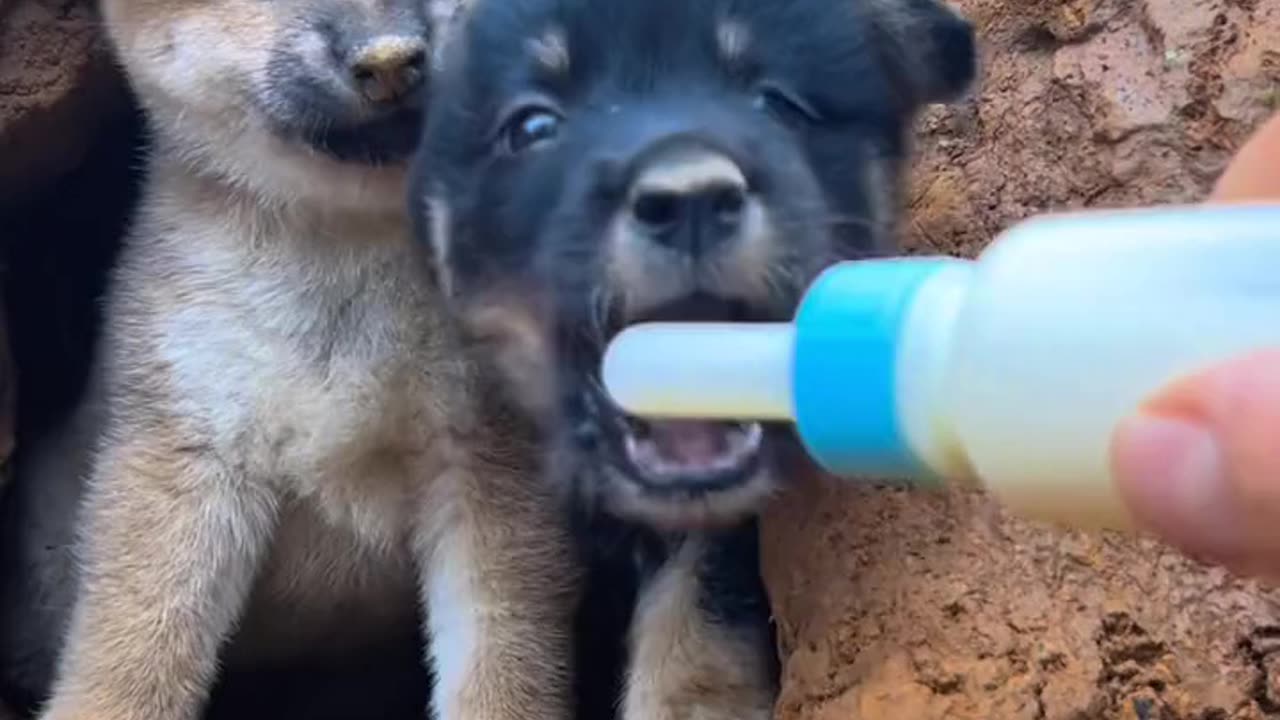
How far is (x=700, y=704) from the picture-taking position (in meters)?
3.23

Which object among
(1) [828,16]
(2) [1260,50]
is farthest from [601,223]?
(2) [1260,50]

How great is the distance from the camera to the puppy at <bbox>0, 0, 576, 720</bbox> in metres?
3.54

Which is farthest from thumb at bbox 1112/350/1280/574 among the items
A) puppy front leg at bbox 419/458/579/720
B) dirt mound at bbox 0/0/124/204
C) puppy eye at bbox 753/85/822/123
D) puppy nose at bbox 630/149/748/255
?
dirt mound at bbox 0/0/124/204

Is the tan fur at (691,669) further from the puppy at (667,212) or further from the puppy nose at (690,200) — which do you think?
the puppy nose at (690,200)

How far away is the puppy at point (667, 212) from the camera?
8.82 feet

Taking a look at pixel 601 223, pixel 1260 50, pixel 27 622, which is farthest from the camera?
pixel 27 622

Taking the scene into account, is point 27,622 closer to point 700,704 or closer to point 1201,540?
point 700,704

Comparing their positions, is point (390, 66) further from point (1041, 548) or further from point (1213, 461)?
point (1213, 461)

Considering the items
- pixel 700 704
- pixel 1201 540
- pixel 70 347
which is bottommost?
pixel 70 347

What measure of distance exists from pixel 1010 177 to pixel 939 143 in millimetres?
250

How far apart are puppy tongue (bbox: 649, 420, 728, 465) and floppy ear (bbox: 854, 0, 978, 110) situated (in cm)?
74

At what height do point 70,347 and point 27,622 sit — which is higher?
point 70,347

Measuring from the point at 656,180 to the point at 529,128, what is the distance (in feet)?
1.79

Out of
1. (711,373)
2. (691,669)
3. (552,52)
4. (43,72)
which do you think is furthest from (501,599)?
(711,373)
